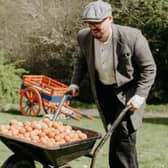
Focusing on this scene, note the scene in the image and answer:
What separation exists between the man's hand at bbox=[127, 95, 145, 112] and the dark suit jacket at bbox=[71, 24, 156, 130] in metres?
0.04

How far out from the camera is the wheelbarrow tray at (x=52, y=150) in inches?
173

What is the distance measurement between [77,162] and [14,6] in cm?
1549

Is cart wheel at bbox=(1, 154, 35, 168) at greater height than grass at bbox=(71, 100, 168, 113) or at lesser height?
greater

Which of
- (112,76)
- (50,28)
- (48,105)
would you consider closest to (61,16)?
(50,28)

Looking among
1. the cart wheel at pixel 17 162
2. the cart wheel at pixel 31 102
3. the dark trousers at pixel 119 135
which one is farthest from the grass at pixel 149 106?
the cart wheel at pixel 17 162

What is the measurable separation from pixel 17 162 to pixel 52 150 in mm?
447

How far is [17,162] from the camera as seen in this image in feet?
15.2

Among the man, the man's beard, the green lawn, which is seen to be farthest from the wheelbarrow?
the green lawn

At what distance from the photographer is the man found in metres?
4.86

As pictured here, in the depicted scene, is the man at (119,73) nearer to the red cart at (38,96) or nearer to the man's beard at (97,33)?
the man's beard at (97,33)

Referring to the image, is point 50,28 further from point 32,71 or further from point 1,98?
point 1,98

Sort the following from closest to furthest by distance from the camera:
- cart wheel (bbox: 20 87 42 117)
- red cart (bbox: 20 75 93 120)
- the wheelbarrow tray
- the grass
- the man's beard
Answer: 1. the wheelbarrow tray
2. the man's beard
3. red cart (bbox: 20 75 93 120)
4. cart wheel (bbox: 20 87 42 117)
5. the grass

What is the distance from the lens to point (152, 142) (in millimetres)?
9680

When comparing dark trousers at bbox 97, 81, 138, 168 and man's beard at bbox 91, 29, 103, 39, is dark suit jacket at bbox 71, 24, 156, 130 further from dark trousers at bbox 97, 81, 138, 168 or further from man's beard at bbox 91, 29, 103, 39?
man's beard at bbox 91, 29, 103, 39
